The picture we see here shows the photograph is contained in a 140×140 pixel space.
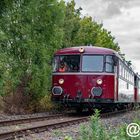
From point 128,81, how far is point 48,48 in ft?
14.7

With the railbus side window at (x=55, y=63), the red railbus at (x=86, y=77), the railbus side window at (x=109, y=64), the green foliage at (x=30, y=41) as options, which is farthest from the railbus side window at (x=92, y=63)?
the green foliage at (x=30, y=41)

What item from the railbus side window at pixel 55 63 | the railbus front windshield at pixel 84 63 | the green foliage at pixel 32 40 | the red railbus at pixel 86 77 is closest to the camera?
the red railbus at pixel 86 77

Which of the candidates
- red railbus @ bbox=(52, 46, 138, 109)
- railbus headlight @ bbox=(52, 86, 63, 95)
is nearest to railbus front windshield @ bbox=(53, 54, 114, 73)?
red railbus @ bbox=(52, 46, 138, 109)

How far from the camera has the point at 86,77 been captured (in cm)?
2116

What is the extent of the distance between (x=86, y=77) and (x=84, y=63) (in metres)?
0.67

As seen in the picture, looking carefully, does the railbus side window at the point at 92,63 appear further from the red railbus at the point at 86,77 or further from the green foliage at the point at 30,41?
the green foliage at the point at 30,41

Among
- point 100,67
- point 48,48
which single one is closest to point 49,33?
point 48,48

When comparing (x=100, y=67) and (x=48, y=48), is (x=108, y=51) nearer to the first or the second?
(x=100, y=67)

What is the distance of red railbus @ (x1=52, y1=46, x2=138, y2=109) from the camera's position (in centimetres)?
2088

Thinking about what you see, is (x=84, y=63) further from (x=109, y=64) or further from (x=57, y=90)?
(x=57, y=90)

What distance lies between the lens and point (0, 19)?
22625 millimetres

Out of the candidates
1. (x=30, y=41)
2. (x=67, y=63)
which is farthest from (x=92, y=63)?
(x=30, y=41)

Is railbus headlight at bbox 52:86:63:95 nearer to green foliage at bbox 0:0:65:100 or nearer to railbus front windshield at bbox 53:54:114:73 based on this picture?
railbus front windshield at bbox 53:54:114:73

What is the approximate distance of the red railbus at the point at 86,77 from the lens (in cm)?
2088
